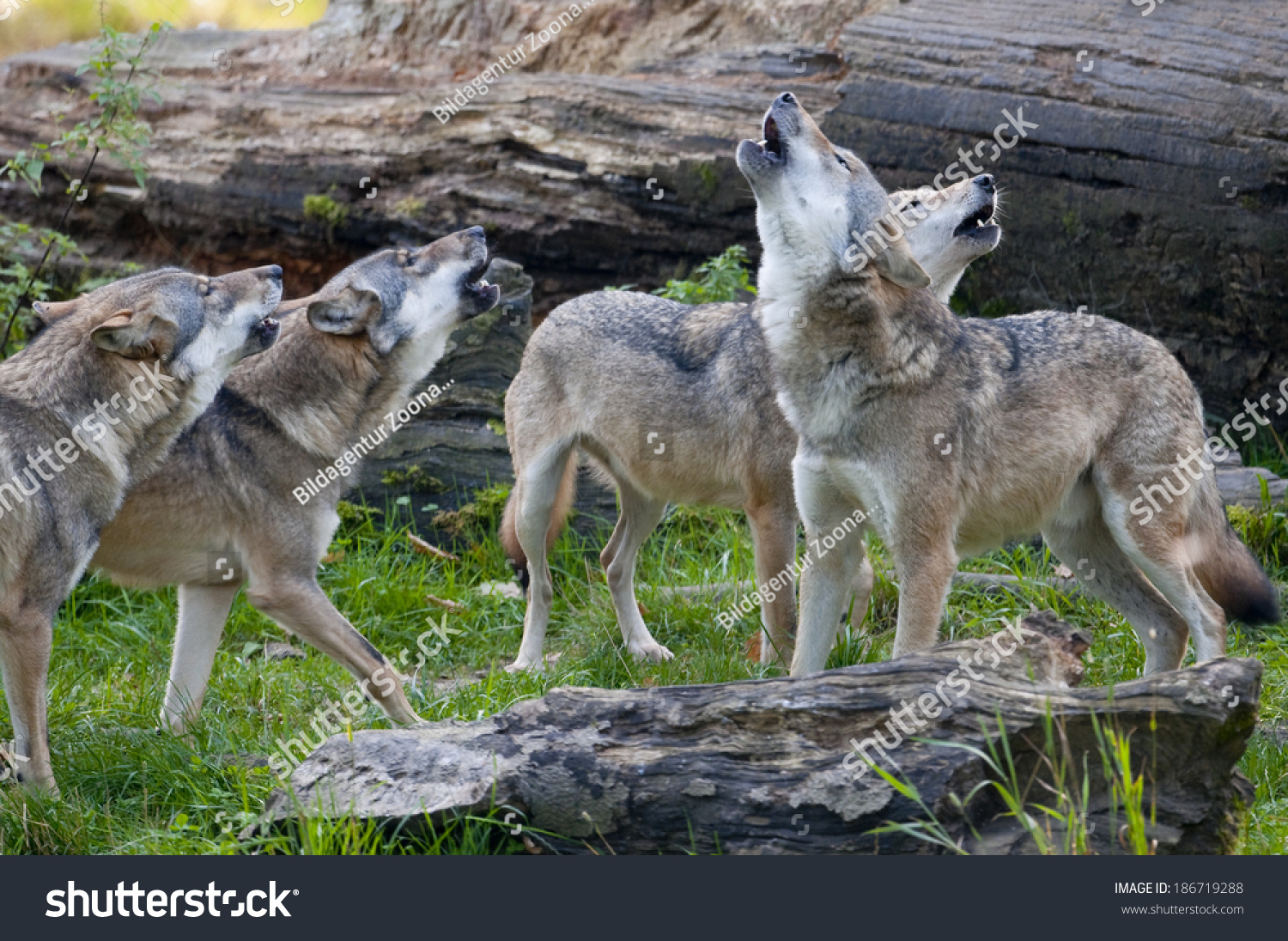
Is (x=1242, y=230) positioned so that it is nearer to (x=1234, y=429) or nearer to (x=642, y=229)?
(x=1234, y=429)

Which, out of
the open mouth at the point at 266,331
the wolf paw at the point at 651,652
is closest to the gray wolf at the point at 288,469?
the open mouth at the point at 266,331

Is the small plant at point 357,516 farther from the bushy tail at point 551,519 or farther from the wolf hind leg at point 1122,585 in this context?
the wolf hind leg at point 1122,585

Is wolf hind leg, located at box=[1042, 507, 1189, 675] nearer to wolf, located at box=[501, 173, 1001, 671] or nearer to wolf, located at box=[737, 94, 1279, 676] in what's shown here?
wolf, located at box=[737, 94, 1279, 676]

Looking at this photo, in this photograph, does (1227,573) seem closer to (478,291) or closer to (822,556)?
(822,556)

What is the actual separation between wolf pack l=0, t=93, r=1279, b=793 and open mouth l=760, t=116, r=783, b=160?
0.04 ft

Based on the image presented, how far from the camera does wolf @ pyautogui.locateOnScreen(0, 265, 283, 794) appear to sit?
4598 mm

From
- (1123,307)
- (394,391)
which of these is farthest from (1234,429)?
(394,391)

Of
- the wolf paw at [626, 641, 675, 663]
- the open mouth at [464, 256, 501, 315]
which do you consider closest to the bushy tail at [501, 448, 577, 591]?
the wolf paw at [626, 641, 675, 663]

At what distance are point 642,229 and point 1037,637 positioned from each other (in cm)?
518

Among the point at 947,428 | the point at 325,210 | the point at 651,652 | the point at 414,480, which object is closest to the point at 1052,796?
the point at 947,428

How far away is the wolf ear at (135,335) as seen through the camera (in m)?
4.75

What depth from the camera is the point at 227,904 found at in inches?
132

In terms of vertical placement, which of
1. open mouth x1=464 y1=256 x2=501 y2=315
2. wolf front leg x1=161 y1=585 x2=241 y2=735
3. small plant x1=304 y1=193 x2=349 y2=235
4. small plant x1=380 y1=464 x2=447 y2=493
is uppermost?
small plant x1=304 y1=193 x2=349 y2=235

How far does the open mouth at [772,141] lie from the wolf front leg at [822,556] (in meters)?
1.20
